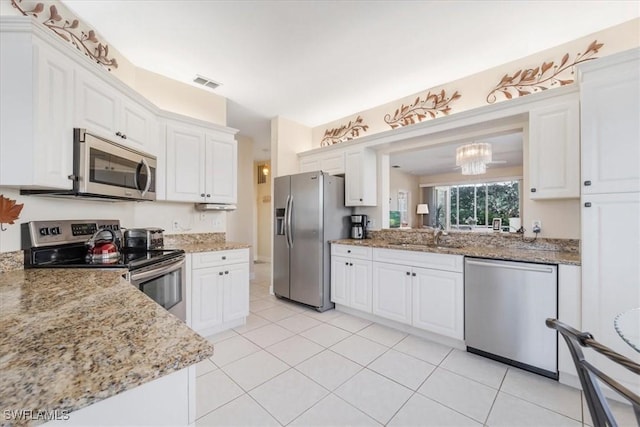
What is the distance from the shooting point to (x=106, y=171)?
1939mm

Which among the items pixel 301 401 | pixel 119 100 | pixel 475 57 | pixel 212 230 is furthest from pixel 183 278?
pixel 475 57

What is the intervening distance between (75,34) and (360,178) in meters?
3.02

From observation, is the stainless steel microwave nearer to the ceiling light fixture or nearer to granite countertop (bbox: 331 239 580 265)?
granite countertop (bbox: 331 239 580 265)

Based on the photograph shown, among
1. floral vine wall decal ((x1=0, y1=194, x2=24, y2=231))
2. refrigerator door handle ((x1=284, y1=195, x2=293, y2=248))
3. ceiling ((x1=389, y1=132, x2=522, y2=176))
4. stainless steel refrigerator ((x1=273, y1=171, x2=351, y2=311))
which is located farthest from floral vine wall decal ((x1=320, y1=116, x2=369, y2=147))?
floral vine wall decal ((x1=0, y1=194, x2=24, y2=231))

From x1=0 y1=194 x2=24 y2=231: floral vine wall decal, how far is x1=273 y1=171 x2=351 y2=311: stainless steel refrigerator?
2433mm

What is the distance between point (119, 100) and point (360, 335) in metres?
3.03

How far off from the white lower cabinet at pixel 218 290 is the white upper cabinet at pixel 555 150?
2.87m

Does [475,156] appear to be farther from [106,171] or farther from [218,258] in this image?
[106,171]

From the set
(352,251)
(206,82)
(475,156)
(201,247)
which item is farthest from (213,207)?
(475,156)

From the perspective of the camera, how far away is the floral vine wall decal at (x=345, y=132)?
155 inches

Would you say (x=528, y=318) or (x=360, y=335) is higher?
(x=528, y=318)

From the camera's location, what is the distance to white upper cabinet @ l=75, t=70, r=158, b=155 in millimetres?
1827

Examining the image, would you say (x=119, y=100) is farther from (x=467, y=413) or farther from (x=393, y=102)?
(x=467, y=413)

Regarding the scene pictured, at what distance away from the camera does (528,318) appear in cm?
203
